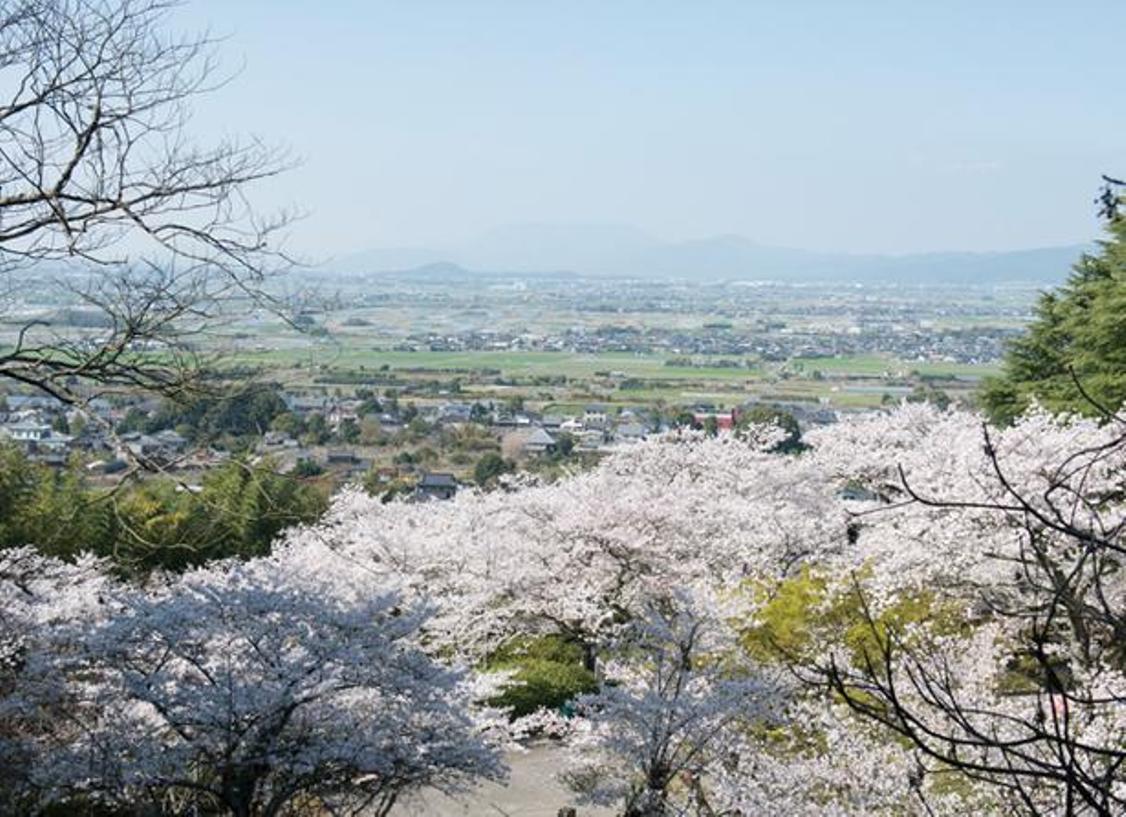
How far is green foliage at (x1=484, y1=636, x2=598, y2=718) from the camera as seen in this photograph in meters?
13.2

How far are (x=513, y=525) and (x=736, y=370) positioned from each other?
63.8 meters

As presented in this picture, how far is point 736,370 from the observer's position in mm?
76812

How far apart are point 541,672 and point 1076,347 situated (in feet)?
35.2

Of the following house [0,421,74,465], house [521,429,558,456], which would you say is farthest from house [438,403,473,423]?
house [0,421,74,465]

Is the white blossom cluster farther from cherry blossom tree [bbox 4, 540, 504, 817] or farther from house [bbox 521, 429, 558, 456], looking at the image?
house [bbox 521, 429, 558, 456]

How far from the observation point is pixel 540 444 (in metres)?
39.2

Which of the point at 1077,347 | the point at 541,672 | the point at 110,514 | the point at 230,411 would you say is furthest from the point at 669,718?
the point at 1077,347

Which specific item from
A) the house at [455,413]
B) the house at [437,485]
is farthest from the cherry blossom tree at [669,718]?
the house at [455,413]

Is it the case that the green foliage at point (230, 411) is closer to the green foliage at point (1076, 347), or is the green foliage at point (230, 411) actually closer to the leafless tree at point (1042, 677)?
the leafless tree at point (1042, 677)

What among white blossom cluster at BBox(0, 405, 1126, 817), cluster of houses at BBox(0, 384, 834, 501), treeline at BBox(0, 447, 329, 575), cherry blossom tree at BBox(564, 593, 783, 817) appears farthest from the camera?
cluster of houses at BBox(0, 384, 834, 501)

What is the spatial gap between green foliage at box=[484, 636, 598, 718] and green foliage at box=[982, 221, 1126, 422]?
7124 millimetres

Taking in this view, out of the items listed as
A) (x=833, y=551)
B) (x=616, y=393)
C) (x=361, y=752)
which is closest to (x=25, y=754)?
(x=361, y=752)

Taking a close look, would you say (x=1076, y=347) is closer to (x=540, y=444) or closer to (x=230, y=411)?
(x=230, y=411)

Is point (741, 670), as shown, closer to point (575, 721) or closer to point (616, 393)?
point (575, 721)
